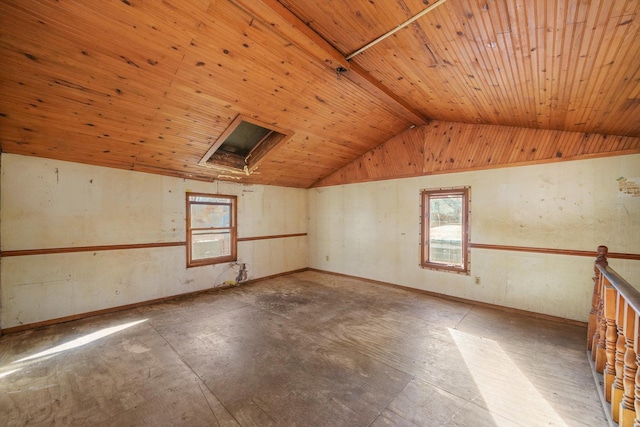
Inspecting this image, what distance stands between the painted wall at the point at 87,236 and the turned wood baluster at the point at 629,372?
538 cm

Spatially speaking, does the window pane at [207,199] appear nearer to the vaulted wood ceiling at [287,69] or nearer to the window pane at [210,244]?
the window pane at [210,244]

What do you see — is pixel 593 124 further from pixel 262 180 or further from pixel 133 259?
→ pixel 133 259

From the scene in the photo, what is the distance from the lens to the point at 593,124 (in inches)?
116

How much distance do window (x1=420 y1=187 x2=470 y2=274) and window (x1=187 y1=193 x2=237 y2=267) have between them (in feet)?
13.1

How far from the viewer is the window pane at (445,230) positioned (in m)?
4.46

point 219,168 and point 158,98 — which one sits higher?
point 158,98

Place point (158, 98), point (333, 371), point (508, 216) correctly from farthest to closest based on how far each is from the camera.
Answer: point (508, 216) → point (158, 98) → point (333, 371)

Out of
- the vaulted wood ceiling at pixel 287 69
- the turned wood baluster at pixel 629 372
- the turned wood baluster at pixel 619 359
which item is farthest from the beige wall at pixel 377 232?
the turned wood baluster at pixel 629 372

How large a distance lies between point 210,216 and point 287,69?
11.4ft

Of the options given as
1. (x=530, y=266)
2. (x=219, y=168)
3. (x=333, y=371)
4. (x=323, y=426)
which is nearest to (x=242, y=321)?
(x=333, y=371)

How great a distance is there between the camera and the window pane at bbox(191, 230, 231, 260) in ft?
16.2

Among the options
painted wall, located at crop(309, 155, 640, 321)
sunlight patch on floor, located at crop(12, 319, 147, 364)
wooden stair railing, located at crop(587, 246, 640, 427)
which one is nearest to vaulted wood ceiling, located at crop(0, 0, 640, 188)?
painted wall, located at crop(309, 155, 640, 321)

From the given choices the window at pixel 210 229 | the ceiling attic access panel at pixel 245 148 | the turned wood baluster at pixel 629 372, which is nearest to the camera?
the turned wood baluster at pixel 629 372

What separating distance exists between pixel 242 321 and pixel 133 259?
7.30ft
